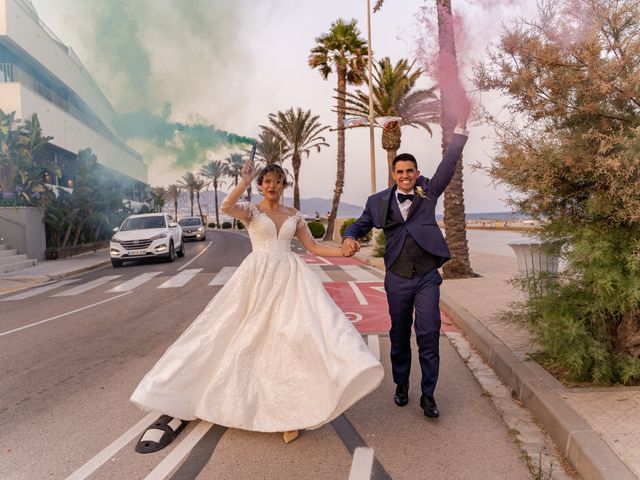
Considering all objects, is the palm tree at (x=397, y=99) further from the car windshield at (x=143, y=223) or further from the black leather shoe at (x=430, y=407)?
the black leather shoe at (x=430, y=407)

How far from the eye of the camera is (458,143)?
4.31 metres

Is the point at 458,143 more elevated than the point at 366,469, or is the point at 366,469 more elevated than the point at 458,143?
the point at 458,143

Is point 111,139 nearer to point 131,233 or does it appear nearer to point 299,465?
point 131,233

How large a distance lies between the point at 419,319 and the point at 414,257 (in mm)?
505

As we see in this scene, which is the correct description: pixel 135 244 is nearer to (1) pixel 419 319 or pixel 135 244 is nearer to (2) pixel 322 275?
(2) pixel 322 275

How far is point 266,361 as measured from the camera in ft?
11.8

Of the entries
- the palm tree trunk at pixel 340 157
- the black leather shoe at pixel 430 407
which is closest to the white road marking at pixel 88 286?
the black leather shoe at pixel 430 407

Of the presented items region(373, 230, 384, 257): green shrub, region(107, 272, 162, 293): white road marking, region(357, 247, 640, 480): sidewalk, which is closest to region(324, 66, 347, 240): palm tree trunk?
region(373, 230, 384, 257): green shrub

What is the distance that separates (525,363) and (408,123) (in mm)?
26878

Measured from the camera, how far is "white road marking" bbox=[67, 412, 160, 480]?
10.6 ft

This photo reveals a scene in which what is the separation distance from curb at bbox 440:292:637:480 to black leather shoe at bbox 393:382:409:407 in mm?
992

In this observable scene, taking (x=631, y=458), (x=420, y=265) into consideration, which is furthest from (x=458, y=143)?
(x=631, y=458)

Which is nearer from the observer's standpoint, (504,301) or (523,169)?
(523,169)

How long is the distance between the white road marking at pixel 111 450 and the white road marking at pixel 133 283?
8.68m
